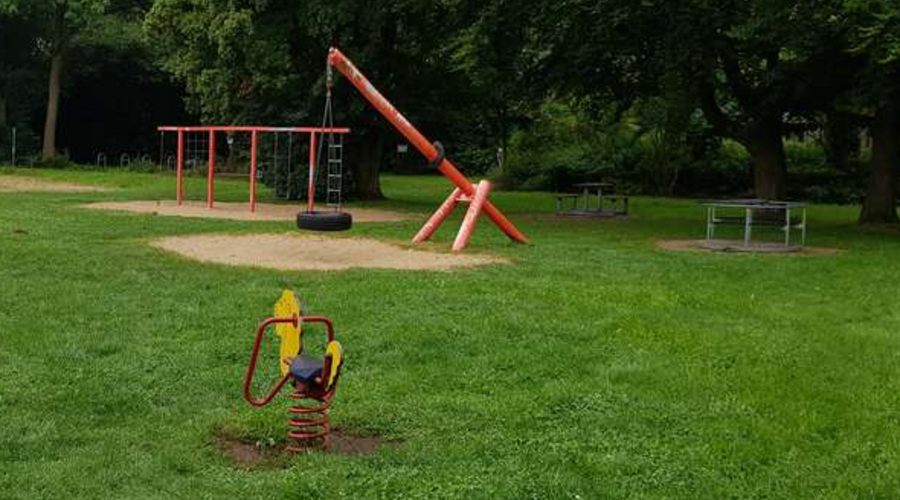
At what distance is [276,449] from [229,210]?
1645 cm

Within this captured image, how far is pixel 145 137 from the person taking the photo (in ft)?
145

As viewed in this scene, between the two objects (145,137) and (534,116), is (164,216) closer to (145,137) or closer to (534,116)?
(534,116)

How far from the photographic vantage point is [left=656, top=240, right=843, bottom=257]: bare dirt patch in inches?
562

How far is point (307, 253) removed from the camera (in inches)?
509

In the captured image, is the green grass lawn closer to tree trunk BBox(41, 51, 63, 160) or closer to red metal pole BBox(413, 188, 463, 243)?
red metal pole BBox(413, 188, 463, 243)

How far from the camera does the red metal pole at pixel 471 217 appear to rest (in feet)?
44.8

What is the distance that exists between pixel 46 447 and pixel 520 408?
229cm

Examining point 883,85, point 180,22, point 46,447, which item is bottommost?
point 46,447

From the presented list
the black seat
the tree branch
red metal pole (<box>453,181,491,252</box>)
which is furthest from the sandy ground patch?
the black seat

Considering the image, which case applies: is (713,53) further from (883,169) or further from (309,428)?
(309,428)

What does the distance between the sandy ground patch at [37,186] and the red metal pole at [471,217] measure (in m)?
14.4

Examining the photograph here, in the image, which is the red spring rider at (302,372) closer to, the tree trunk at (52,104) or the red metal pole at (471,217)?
the red metal pole at (471,217)

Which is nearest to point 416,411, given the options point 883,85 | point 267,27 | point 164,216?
point 883,85

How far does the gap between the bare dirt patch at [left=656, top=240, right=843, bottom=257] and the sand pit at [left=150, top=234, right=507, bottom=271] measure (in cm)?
340
